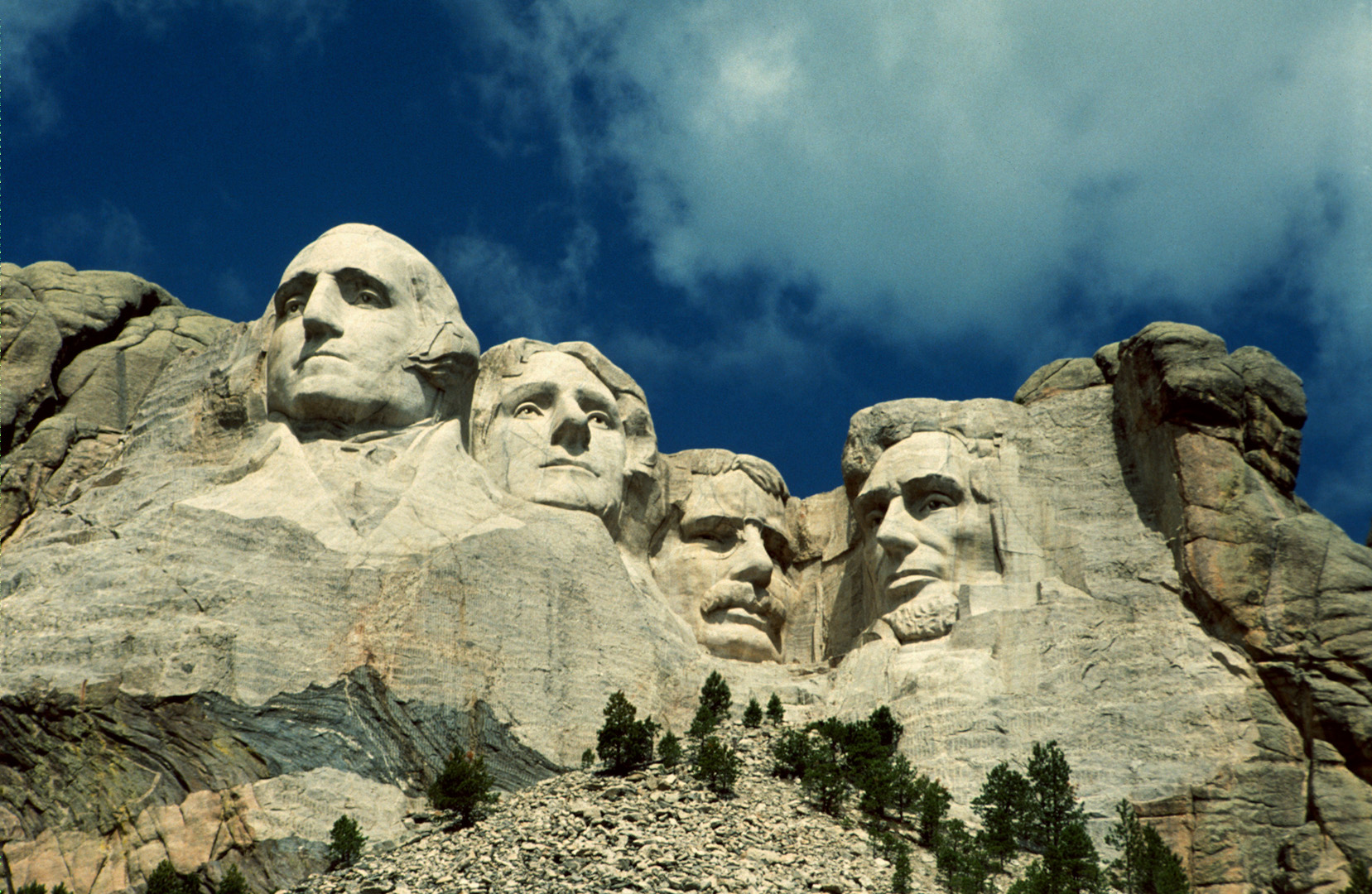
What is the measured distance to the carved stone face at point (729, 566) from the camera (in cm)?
2300

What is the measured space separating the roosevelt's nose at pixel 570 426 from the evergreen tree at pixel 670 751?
4.73 meters

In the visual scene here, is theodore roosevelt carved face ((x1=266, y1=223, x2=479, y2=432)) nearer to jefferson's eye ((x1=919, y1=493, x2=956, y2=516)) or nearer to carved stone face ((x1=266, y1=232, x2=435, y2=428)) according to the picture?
carved stone face ((x1=266, y1=232, x2=435, y2=428))

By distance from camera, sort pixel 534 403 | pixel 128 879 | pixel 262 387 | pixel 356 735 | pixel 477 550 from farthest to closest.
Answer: pixel 534 403 → pixel 262 387 → pixel 477 550 → pixel 356 735 → pixel 128 879

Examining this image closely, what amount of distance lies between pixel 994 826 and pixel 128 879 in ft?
24.1

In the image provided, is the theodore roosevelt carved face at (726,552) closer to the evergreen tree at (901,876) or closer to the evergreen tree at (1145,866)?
the evergreen tree at (1145,866)

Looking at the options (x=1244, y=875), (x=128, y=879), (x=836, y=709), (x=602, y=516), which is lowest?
(x=128, y=879)

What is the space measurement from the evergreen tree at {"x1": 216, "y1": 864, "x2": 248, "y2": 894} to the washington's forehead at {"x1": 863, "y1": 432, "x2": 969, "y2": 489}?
29.2ft

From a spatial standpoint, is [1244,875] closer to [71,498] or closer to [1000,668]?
[1000,668]

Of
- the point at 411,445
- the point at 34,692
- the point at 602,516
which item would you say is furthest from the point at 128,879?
the point at 602,516

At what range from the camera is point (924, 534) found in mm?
22000

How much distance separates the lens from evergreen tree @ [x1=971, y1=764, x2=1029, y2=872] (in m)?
17.7

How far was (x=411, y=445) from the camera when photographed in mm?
20844

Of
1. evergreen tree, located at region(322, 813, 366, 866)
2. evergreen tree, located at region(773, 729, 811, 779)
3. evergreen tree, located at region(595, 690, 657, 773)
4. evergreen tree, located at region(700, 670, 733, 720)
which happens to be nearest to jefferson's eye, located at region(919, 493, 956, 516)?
evergreen tree, located at region(700, 670, 733, 720)

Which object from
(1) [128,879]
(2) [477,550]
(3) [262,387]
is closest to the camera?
(1) [128,879]
